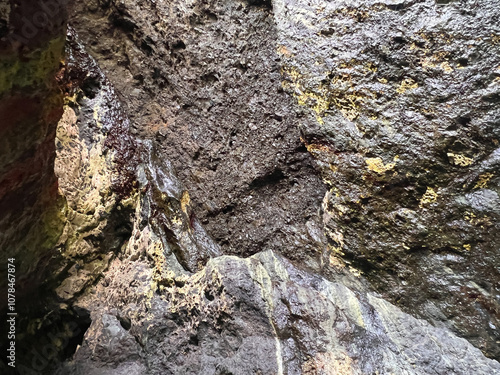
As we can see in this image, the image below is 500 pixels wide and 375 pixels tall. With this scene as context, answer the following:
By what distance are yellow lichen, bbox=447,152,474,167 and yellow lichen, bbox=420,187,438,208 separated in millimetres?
121

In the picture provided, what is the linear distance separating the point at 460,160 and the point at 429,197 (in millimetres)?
162

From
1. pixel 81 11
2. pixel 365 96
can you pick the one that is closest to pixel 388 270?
pixel 365 96

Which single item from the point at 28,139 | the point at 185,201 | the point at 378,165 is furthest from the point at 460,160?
the point at 28,139

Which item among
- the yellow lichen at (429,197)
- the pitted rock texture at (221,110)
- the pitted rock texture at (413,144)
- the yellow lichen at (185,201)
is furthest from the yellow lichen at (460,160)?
the yellow lichen at (185,201)

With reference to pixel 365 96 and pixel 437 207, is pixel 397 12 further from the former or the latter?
pixel 437 207

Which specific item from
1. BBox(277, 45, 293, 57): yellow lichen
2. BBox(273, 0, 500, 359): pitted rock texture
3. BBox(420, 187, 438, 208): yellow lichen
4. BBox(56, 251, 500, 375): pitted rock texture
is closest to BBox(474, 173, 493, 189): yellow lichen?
BBox(273, 0, 500, 359): pitted rock texture

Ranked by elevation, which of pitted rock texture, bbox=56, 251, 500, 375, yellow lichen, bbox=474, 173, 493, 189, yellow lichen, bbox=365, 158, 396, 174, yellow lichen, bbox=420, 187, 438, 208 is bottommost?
pitted rock texture, bbox=56, 251, 500, 375

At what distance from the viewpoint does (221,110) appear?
1.67 metres

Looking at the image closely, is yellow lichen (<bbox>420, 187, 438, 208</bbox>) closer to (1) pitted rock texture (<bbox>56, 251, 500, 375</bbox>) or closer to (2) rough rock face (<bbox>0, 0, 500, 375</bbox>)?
(2) rough rock face (<bbox>0, 0, 500, 375</bbox>)

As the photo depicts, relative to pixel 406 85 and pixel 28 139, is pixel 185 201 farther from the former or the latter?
pixel 406 85

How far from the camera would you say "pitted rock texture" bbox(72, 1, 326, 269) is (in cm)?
158

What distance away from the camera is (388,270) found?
140cm

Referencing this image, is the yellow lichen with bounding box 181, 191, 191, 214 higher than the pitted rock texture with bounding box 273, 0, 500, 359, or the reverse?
the pitted rock texture with bounding box 273, 0, 500, 359

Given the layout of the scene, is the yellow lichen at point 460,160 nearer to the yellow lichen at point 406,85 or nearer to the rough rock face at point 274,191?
the rough rock face at point 274,191
